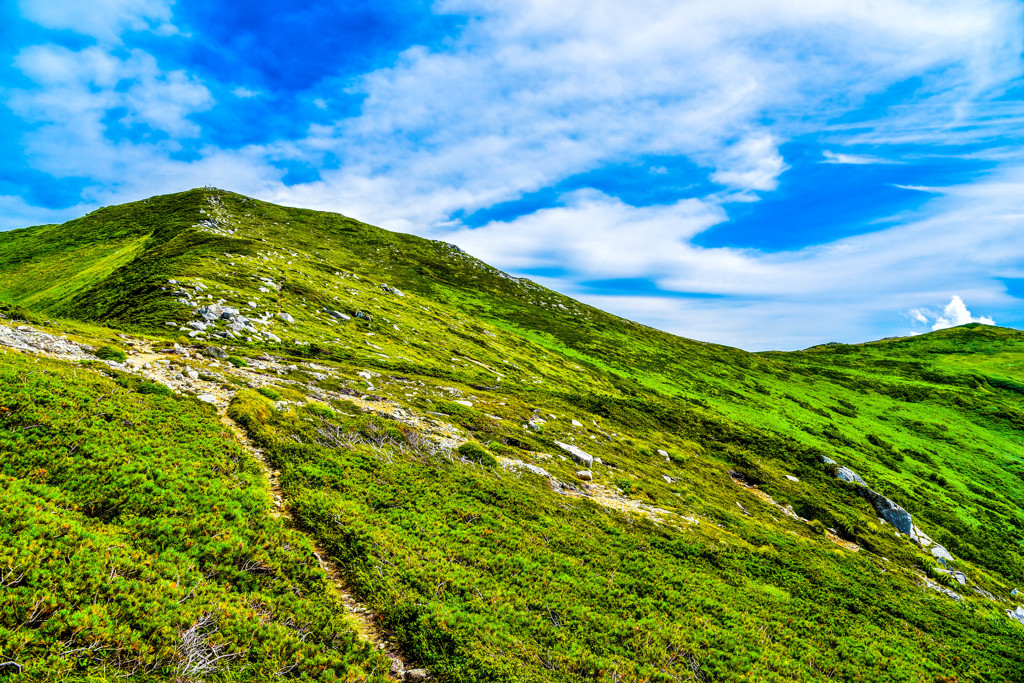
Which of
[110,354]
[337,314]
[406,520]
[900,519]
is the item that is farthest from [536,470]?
[337,314]

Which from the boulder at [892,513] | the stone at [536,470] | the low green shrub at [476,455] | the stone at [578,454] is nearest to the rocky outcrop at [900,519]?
the boulder at [892,513]

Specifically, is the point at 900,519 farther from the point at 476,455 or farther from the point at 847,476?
the point at 476,455

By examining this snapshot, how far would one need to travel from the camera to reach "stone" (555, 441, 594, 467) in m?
29.5

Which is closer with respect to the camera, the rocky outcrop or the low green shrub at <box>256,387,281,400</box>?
the low green shrub at <box>256,387,281,400</box>

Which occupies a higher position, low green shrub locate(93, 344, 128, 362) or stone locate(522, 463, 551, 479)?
low green shrub locate(93, 344, 128, 362)

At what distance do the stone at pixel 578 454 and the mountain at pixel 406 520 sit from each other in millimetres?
213

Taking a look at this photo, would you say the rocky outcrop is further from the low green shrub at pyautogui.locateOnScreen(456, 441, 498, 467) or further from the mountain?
the low green shrub at pyautogui.locateOnScreen(456, 441, 498, 467)

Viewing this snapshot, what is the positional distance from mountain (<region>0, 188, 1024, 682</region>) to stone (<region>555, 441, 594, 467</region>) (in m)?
0.21

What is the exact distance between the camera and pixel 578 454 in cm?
3006

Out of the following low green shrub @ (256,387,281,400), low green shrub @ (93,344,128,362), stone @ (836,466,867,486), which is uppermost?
low green shrub @ (93,344,128,362)

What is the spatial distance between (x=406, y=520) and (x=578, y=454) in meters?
16.3

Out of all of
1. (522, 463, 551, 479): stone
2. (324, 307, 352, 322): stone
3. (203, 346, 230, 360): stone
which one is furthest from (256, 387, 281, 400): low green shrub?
(324, 307, 352, 322): stone

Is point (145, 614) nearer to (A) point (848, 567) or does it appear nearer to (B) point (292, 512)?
(B) point (292, 512)

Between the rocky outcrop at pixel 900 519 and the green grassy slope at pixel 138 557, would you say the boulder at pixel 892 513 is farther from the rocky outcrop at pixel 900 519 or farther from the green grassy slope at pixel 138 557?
the green grassy slope at pixel 138 557
